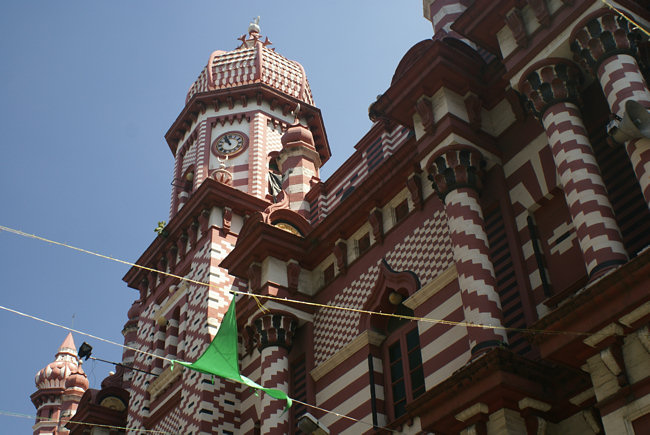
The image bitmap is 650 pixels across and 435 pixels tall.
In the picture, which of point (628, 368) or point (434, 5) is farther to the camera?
point (434, 5)

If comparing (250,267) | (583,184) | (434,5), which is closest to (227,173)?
(250,267)

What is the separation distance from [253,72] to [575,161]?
23.6 m

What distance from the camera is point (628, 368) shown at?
10.9 meters

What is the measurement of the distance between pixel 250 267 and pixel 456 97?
7.80 metres

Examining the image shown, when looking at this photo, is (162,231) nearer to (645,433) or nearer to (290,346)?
(290,346)

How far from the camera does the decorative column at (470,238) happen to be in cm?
1380

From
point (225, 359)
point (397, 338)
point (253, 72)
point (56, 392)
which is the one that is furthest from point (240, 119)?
point (56, 392)

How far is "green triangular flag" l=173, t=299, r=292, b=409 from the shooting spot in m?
14.9

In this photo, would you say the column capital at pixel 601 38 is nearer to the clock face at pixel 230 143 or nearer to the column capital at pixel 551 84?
the column capital at pixel 551 84

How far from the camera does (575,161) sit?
13344 millimetres

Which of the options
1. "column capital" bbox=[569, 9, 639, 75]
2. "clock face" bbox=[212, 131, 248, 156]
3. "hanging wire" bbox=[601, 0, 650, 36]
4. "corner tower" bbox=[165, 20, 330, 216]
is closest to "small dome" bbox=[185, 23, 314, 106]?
"corner tower" bbox=[165, 20, 330, 216]

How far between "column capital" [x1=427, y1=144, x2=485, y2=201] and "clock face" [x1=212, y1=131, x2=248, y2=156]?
1659 centimetres

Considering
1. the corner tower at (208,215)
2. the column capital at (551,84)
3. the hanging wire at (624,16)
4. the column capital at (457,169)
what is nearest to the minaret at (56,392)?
the corner tower at (208,215)

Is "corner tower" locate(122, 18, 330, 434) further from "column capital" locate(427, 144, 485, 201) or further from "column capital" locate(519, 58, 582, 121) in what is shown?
"column capital" locate(519, 58, 582, 121)
